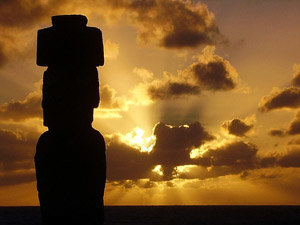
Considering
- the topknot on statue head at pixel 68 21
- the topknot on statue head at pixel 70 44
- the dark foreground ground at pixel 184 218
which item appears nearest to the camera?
the topknot on statue head at pixel 70 44

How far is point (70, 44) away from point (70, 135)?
210cm

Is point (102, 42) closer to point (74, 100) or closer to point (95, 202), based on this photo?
point (74, 100)

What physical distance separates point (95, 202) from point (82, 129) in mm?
1714

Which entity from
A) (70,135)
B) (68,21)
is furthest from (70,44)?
(70,135)

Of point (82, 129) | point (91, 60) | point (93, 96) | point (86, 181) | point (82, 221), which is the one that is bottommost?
point (82, 221)

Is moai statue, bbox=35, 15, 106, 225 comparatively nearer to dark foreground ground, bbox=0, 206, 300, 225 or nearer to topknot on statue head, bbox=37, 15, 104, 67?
topknot on statue head, bbox=37, 15, 104, 67

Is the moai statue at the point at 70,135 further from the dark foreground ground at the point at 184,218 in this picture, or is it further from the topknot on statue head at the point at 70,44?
the dark foreground ground at the point at 184,218


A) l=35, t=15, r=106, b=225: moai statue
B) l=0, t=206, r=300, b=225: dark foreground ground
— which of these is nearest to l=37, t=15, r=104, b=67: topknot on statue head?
l=35, t=15, r=106, b=225: moai statue

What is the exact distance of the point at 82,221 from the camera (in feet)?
41.4

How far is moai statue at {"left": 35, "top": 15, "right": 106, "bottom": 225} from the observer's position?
12578 mm

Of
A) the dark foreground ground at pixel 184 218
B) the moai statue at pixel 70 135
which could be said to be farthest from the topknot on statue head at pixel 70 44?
the dark foreground ground at pixel 184 218

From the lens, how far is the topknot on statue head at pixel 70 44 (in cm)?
1277

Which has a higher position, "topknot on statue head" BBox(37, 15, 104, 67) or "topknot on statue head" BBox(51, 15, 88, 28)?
"topknot on statue head" BBox(51, 15, 88, 28)

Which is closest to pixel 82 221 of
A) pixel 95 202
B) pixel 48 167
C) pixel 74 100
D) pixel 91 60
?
pixel 95 202
